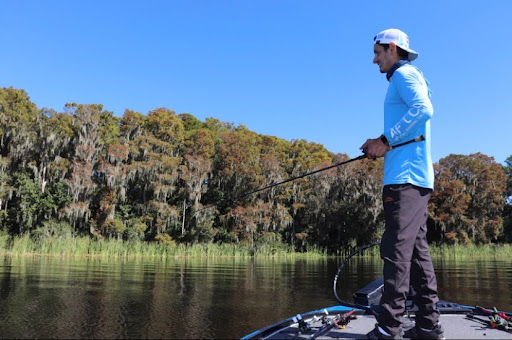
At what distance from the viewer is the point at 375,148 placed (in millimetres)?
2355

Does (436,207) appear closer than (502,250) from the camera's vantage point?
No

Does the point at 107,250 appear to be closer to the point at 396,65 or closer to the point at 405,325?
the point at 405,325

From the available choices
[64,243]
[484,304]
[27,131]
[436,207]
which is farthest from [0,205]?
[436,207]

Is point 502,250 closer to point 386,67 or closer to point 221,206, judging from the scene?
point 221,206

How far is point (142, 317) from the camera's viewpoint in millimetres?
3533

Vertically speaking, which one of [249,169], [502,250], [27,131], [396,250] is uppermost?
[27,131]

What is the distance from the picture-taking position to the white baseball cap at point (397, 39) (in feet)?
7.97

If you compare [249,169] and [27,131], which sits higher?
[27,131]

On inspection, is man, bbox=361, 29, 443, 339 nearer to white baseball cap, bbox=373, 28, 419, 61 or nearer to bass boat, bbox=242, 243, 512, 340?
white baseball cap, bbox=373, 28, 419, 61

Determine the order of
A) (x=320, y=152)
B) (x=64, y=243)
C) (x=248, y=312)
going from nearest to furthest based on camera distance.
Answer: (x=248, y=312) < (x=64, y=243) < (x=320, y=152)

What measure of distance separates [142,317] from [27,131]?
90.3ft

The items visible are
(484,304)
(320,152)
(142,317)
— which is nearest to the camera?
(142,317)

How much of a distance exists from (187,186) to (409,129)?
91.0ft

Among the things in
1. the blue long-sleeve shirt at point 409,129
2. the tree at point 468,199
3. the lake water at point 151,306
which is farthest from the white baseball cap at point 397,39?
the tree at point 468,199
